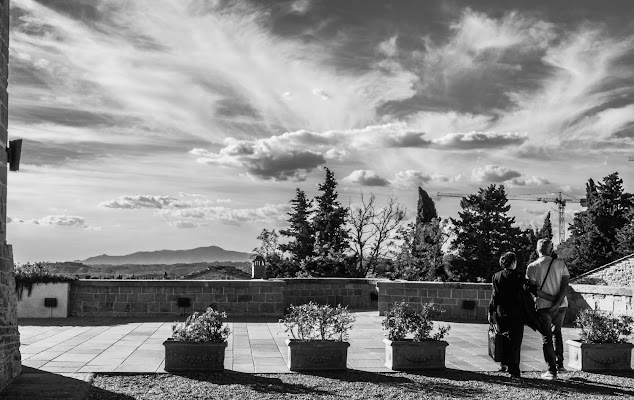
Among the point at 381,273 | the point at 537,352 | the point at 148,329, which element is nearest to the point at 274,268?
the point at 381,273

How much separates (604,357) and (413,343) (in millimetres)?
2577

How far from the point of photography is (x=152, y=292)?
1509 centimetres

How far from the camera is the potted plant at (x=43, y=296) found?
14.7 meters

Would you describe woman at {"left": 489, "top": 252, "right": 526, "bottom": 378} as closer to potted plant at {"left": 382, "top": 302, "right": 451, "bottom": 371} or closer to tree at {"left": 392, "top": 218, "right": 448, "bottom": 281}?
potted plant at {"left": 382, "top": 302, "right": 451, "bottom": 371}

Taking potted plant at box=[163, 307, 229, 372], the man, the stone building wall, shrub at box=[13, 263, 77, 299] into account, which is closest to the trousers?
the man

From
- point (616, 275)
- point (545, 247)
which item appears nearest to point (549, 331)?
point (545, 247)

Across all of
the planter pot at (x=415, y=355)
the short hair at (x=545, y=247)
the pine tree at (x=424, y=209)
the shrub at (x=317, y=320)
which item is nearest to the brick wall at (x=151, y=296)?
the shrub at (x=317, y=320)

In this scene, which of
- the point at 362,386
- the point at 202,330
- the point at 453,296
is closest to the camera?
the point at 362,386

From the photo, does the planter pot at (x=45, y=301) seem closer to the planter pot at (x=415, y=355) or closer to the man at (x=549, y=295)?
the planter pot at (x=415, y=355)

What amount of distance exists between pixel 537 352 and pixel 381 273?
3177 cm

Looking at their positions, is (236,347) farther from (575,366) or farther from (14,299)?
(575,366)

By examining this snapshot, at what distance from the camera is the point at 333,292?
17875mm

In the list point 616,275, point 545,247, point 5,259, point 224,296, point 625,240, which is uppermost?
point 625,240

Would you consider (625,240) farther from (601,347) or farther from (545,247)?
(545,247)
